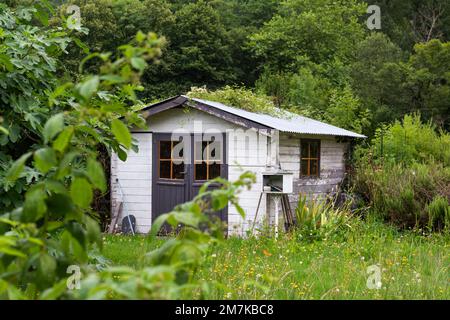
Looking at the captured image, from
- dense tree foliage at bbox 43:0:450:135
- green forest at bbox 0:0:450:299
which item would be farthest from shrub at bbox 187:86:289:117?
dense tree foliage at bbox 43:0:450:135

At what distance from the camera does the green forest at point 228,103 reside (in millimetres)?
1800

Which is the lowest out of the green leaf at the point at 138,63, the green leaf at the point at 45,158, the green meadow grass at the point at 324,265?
the green meadow grass at the point at 324,265

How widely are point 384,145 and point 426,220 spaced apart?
4.03m

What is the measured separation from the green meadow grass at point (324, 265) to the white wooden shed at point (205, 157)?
1192 mm

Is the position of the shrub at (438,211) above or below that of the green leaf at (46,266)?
below

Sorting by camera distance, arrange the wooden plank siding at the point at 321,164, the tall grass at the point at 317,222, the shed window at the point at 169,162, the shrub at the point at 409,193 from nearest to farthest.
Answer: the tall grass at the point at 317,222
the shrub at the point at 409,193
the wooden plank siding at the point at 321,164
the shed window at the point at 169,162

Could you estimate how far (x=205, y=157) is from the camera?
1187cm

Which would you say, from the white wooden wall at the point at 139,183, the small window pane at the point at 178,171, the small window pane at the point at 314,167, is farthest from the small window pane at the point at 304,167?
the white wooden wall at the point at 139,183

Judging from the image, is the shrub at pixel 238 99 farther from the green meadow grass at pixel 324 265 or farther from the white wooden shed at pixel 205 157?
the green meadow grass at pixel 324 265

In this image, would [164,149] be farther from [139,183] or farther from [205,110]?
[205,110]

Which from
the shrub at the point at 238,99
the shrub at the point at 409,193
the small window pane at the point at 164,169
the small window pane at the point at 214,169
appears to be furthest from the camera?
the shrub at the point at 238,99

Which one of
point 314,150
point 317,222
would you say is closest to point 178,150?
point 314,150

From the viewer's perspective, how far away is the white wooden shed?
1131 cm

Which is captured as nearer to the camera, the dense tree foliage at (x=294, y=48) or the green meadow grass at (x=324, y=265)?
the green meadow grass at (x=324, y=265)
